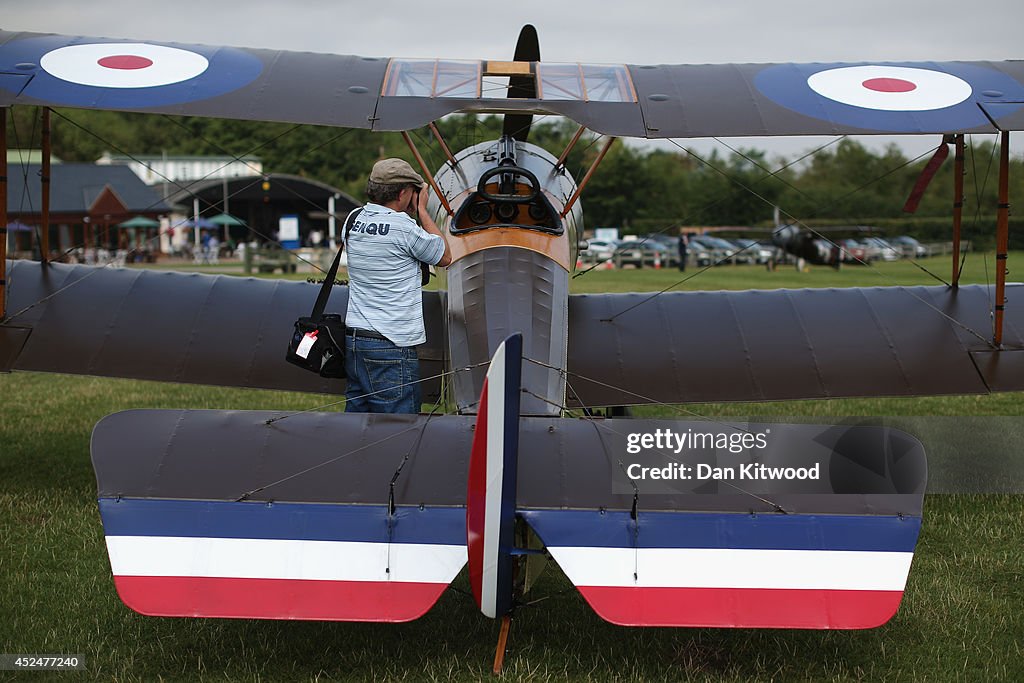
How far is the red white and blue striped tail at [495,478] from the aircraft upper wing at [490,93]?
1.85 meters

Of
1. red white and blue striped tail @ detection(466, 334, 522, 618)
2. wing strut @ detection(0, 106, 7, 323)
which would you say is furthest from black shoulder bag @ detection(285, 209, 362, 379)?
wing strut @ detection(0, 106, 7, 323)

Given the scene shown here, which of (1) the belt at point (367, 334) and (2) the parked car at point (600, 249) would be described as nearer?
(1) the belt at point (367, 334)

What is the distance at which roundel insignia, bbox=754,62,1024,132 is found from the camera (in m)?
5.43

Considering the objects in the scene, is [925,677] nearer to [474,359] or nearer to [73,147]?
[474,359]

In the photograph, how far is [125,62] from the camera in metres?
5.71

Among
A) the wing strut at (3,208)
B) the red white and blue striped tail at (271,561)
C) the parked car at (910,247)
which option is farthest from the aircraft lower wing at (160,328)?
the parked car at (910,247)

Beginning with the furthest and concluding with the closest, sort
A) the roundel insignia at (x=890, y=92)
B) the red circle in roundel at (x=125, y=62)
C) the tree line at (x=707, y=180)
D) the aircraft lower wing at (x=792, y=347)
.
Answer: the tree line at (x=707, y=180)
the aircraft lower wing at (x=792, y=347)
the red circle in roundel at (x=125, y=62)
the roundel insignia at (x=890, y=92)

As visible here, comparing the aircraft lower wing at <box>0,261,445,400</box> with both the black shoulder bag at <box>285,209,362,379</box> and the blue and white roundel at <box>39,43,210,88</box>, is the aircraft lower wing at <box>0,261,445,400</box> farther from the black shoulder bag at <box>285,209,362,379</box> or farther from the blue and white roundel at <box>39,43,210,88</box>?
the black shoulder bag at <box>285,209,362,379</box>

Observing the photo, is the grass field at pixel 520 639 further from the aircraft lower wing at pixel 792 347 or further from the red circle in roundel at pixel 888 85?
the red circle in roundel at pixel 888 85

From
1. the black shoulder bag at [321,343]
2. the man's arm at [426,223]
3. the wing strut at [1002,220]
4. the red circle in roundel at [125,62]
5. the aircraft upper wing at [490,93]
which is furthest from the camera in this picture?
the wing strut at [1002,220]

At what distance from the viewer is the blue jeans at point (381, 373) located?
4.30 m

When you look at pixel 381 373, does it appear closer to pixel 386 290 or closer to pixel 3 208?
pixel 386 290

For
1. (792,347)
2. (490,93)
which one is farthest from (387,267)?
(792,347)

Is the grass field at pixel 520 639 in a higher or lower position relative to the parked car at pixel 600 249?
higher
